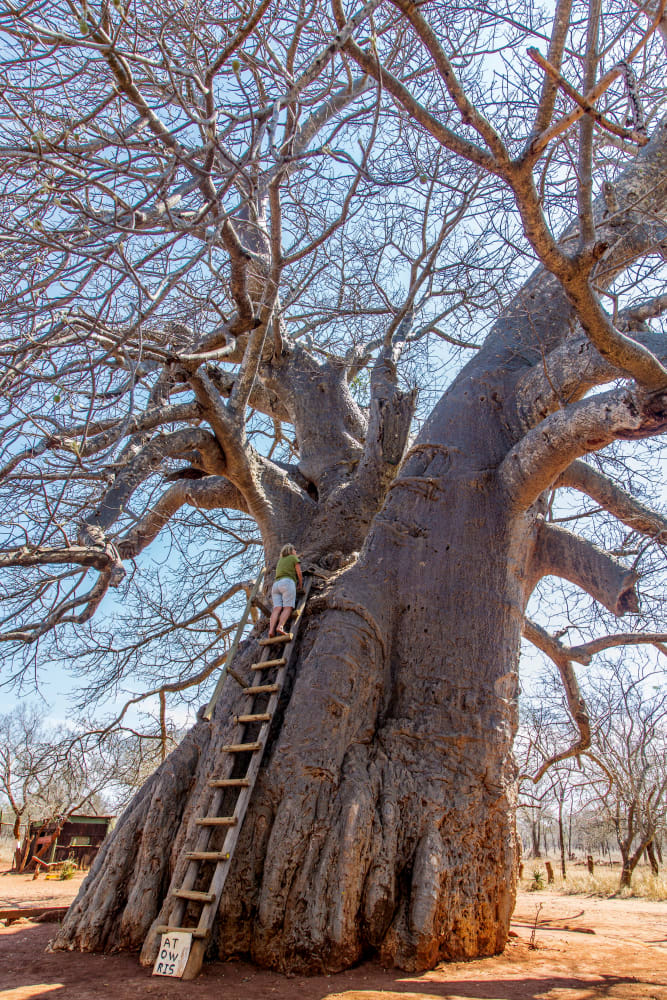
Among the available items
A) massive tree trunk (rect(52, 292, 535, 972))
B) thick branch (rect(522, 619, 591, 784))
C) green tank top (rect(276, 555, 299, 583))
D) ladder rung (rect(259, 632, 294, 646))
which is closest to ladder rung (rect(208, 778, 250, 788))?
massive tree trunk (rect(52, 292, 535, 972))

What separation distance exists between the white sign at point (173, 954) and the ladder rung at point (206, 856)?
12.6 inches

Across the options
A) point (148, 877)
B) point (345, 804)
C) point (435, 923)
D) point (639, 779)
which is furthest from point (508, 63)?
point (639, 779)

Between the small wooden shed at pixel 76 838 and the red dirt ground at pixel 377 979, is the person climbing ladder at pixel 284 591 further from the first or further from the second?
the small wooden shed at pixel 76 838

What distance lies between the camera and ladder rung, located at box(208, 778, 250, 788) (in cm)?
331

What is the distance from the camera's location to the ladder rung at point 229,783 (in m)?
3.31

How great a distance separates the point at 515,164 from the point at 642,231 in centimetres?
208

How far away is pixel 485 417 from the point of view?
4738mm

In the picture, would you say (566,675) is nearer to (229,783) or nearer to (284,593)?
(284,593)

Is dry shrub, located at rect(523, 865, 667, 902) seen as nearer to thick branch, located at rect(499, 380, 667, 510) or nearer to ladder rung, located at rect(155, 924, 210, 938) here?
thick branch, located at rect(499, 380, 667, 510)

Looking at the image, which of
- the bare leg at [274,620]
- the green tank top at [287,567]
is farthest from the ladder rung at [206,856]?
the green tank top at [287,567]

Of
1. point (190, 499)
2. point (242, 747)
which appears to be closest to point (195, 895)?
point (242, 747)

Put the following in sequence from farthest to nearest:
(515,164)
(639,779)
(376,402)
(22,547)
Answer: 1. (639,779)
2. (376,402)
3. (22,547)
4. (515,164)

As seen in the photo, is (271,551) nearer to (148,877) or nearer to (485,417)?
(485,417)

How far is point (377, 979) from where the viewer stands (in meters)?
2.76
